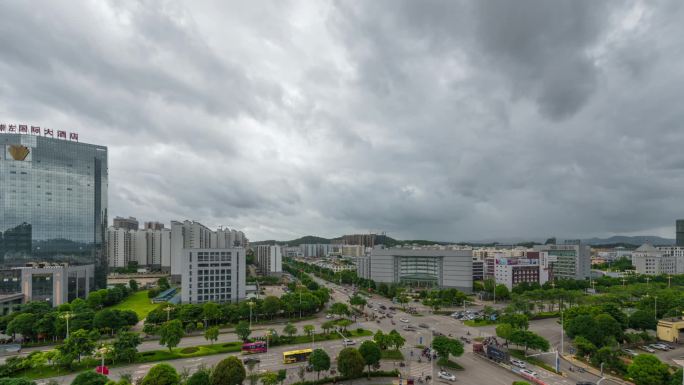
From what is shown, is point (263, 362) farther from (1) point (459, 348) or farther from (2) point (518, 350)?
(2) point (518, 350)

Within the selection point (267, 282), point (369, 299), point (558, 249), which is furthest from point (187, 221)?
point (558, 249)

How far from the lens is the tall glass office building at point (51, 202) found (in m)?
65.0

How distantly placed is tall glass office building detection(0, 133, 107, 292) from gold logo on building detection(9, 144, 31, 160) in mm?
140

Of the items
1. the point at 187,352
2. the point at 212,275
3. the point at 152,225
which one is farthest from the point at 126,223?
the point at 187,352

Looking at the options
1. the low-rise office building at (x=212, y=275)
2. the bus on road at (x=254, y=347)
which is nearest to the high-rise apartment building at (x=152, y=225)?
the low-rise office building at (x=212, y=275)

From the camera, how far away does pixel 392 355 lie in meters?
37.0

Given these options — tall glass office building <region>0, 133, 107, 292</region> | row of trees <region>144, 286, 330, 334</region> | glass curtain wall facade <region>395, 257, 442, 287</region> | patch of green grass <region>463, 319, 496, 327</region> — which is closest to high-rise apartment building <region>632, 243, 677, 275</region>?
glass curtain wall facade <region>395, 257, 442, 287</region>

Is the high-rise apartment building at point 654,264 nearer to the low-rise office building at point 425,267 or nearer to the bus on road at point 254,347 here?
the low-rise office building at point 425,267

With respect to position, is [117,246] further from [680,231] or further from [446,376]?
[680,231]

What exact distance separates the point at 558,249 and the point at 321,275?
7903 cm

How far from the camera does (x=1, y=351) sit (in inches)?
1523

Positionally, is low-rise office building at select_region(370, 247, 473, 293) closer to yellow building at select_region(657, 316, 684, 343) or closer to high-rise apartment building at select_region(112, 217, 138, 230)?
yellow building at select_region(657, 316, 684, 343)

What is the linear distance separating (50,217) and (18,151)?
13.3m

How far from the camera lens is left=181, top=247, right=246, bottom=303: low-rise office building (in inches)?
2532
